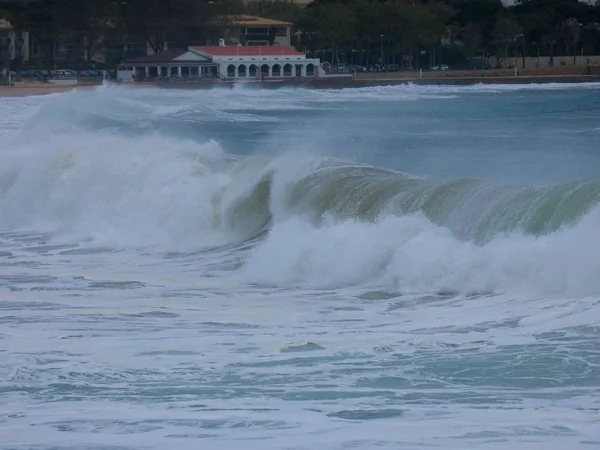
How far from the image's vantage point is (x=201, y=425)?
8102 millimetres

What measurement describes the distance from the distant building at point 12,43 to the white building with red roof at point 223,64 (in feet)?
31.0

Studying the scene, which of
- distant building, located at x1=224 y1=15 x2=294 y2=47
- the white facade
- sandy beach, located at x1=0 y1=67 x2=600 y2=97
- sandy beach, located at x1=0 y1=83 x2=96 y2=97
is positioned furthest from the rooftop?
sandy beach, located at x1=0 y1=83 x2=96 y2=97

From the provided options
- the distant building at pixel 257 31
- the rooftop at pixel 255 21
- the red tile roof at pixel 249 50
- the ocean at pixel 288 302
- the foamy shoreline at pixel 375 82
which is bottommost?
the ocean at pixel 288 302

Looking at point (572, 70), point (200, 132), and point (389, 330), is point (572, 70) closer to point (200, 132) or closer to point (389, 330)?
point (200, 132)

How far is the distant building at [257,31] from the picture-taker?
87562mm

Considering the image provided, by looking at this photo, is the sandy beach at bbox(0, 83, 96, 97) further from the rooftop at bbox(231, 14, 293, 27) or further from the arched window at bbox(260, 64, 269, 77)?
the arched window at bbox(260, 64, 269, 77)

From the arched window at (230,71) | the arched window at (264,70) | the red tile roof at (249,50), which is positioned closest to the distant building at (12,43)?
the red tile roof at (249,50)

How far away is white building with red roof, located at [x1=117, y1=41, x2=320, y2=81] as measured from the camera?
83.6 meters

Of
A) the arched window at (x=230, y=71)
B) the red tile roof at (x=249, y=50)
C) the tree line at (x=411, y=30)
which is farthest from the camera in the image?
the tree line at (x=411, y=30)

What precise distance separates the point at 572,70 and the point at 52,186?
7611 centimetres

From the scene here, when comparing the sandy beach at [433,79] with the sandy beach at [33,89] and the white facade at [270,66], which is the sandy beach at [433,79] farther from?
the white facade at [270,66]

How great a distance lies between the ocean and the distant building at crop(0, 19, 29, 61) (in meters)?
64.9

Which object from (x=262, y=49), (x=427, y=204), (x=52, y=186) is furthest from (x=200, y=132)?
(x=262, y=49)

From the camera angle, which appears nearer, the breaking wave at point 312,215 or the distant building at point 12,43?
the breaking wave at point 312,215
